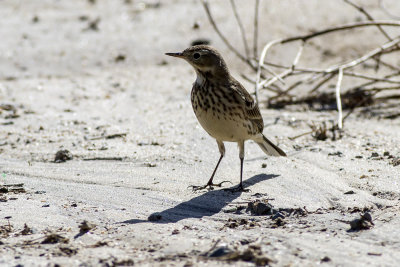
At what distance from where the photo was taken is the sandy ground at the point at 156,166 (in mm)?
3891

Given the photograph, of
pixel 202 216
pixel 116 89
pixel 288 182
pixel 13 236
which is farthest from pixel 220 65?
pixel 116 89

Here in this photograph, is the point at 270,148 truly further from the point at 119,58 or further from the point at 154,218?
the point at 119,58

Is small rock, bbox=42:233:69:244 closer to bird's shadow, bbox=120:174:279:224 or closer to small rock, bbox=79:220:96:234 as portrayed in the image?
small rock, bbox=79:220:96:234

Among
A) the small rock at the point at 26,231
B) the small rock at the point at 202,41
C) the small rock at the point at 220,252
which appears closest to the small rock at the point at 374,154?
the small rock at the point at 220,252

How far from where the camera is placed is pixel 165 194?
5.15m

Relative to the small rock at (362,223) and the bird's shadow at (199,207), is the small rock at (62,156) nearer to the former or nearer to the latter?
the bird's shadow at (199,207)

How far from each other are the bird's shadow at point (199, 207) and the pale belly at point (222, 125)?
44cm

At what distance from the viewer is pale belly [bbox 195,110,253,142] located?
529 cm

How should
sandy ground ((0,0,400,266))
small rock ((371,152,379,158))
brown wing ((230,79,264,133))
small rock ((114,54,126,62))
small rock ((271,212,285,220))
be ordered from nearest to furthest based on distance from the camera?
sandy ground ((0,0,400,266)) < small rock ((271,212,285,220)) < brown wing ((230,79,264,133)) < small rock ((371,152,379,158)) < small rock ((114,54,126,62))

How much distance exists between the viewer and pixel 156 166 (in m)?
5.87

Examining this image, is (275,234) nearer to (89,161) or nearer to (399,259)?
(399,259)

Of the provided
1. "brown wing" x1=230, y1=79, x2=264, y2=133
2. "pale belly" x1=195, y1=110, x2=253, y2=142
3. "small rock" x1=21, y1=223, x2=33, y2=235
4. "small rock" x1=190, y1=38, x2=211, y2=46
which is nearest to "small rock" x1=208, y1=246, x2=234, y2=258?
"small rock" x1=21, y1=223, x2=33, y2=235

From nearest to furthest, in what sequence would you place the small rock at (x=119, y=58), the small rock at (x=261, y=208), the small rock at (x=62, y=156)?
the small rock at (x=261, y=208), the small rock at (x=62, y=156), the small rock at (x=119, y=58)

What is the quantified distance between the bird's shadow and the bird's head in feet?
3.33
